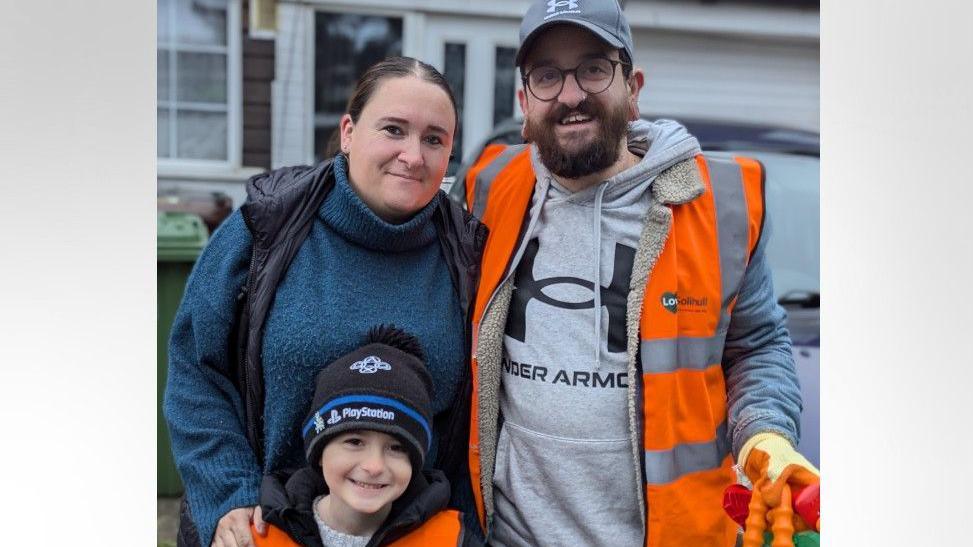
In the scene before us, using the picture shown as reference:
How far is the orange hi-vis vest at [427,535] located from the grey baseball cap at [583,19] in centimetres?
95

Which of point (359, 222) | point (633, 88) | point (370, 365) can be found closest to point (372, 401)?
point (370, 365)

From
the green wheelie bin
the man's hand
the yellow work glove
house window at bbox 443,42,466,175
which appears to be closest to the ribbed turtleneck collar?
the man's hand

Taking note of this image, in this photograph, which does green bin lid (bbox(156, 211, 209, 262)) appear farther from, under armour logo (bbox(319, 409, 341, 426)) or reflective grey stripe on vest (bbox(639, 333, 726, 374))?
reflective grey stripe on vest (bbox(639, 333, 726, 374))

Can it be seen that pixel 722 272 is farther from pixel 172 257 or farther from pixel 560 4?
pixel 172 257

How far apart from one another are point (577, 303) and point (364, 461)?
508 millimetres

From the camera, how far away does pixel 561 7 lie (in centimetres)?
197

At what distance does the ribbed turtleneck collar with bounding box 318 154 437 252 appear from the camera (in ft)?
6.23

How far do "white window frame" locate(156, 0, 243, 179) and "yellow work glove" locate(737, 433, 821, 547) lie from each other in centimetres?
180

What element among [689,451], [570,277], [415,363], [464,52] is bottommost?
[689,451]

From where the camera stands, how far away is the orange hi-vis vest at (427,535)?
6.15 ft
